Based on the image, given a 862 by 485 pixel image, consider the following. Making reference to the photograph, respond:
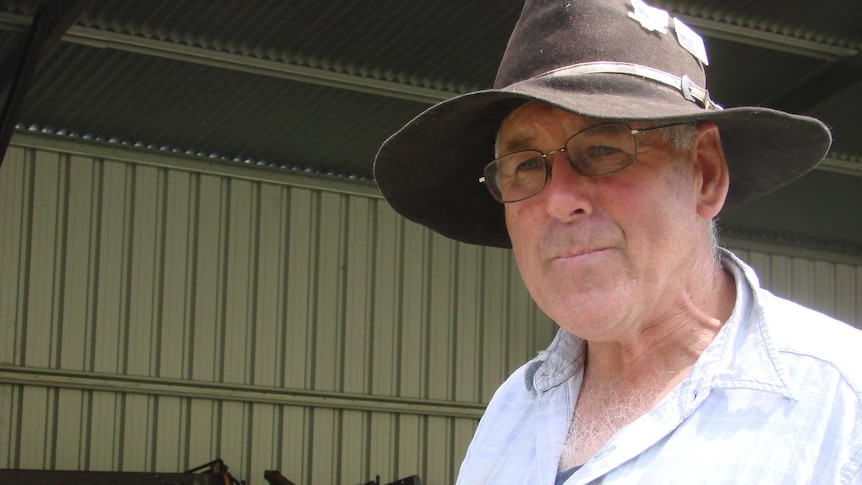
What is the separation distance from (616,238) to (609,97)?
22 cm

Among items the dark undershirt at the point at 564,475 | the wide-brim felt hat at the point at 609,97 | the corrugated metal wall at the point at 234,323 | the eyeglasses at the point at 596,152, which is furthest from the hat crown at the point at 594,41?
the corrugated metal wall at the point at 234,323

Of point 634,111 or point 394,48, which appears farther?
point 394,48

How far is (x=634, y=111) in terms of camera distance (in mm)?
1614

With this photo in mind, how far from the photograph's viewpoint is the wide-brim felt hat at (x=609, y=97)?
168cm

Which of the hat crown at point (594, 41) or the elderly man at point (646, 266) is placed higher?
the hat crown at point (594, 41)

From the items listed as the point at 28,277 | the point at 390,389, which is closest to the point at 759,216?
the point at 390,389

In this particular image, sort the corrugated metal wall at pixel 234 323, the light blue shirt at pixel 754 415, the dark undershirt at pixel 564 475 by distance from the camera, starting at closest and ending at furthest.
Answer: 1. the light blue shirt at pixel 754 415
2. the dark undershirt at pixel 564 475
3. the corrugated metal wall at pixel 234 323

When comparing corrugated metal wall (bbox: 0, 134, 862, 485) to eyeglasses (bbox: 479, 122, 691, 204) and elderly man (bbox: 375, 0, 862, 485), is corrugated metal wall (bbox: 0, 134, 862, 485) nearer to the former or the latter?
elderly man (bbox: 375, 0, 862, 485)

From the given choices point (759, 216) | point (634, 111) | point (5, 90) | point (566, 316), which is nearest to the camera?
point (634, 111)

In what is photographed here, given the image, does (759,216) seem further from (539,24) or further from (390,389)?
(539,24)

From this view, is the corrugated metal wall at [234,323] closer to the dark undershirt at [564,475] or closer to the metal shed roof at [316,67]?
the metal shed roof at [316,67]

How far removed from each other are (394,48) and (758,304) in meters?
6.55

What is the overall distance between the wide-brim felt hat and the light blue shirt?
21 cm

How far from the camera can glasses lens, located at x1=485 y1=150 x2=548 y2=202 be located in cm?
182
